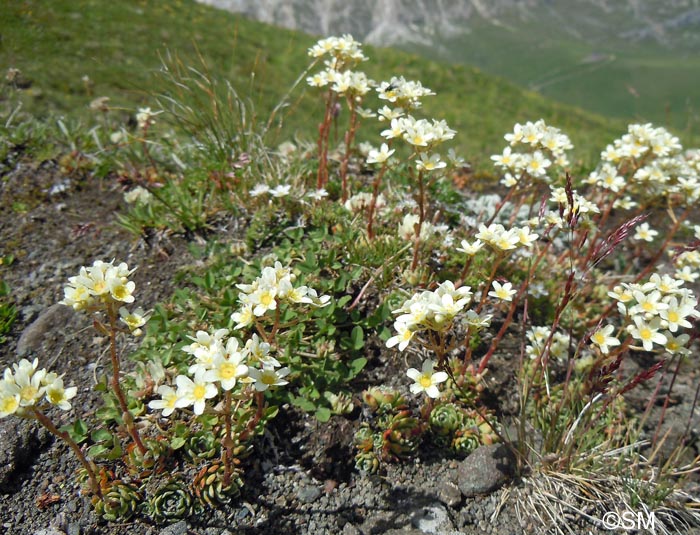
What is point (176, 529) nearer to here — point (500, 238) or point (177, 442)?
point (177, 442)

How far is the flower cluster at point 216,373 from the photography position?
1957mm

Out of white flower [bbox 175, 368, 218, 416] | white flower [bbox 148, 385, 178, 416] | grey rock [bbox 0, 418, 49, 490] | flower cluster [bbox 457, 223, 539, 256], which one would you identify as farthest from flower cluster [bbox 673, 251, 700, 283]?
grey rock [bbox 0, 418, 49, 490]

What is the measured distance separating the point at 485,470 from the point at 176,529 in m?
1.67

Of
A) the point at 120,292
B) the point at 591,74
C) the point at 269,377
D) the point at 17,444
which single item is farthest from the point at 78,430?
the point at 591,74

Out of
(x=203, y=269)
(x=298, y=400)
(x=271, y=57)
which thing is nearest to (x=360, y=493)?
(x=298, y=400)

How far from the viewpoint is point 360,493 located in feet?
8.59

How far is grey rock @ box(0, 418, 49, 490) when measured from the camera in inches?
97.7

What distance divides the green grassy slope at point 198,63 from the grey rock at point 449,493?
360 cm

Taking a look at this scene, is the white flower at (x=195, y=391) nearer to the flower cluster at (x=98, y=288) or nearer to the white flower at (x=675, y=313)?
the flower cluster at (x=98, y=288)

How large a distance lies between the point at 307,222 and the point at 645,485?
2.92 metres

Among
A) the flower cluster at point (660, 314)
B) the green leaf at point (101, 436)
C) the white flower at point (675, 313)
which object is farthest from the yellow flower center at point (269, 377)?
the white flower at point (675, 313)

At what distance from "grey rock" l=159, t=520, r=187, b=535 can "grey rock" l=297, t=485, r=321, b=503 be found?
0.59 meters

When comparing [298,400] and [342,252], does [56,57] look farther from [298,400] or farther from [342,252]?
[298,400]

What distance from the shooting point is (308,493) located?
2.56 m
